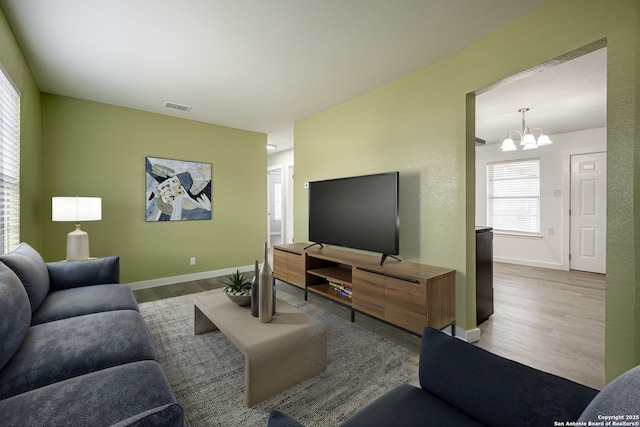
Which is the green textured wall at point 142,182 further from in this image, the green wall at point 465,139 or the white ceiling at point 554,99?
the white ceiling at point 554,99

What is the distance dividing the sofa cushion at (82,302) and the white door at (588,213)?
21.7 ft

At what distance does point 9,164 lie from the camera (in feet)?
8.01

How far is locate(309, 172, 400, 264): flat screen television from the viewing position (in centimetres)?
274

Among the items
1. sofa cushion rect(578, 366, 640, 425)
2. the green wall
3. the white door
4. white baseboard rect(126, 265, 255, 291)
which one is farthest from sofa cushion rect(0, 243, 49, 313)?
the white door

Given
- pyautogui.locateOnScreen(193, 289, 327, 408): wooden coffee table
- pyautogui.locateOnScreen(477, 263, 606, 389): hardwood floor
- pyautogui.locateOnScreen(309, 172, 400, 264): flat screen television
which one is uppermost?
pyautogui.locateOnScreen(309, 172, 400, 264): flat screen television

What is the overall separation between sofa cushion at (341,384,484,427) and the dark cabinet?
1.97 meters

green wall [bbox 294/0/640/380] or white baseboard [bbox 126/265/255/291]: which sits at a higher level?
green wall [bbox 294/0/640/380]

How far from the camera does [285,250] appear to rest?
3.79m

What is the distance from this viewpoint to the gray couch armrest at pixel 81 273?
7.72ft

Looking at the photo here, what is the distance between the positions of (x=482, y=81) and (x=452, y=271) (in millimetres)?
1585

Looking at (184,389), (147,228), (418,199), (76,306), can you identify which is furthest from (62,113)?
(418,199)

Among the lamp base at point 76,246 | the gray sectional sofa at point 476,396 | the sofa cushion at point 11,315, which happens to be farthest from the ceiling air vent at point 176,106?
the gray sectional sofa at point 476,396

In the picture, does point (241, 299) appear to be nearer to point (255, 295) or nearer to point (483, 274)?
point (255, 295)

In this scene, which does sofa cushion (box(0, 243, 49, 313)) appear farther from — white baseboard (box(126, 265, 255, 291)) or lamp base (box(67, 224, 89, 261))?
white baseboard (box(126, 265, 255, 291))
